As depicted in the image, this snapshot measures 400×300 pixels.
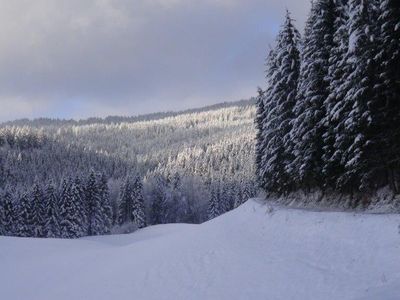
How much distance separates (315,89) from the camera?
31.2 meters

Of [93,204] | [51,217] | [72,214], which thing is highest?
[93,204]

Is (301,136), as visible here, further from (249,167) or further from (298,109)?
(249,167)

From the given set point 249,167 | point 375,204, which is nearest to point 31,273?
point 375,204

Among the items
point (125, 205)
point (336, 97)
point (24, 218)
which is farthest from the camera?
point (125, 205)

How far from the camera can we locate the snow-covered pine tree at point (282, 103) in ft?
125

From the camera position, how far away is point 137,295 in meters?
22.1

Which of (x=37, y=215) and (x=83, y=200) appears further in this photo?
(x=83, y=200)

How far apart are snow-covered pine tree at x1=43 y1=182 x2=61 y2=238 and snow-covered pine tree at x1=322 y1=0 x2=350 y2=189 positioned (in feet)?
188

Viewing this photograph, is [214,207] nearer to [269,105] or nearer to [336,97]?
[269,105]

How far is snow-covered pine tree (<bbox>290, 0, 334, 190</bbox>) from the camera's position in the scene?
101 ft

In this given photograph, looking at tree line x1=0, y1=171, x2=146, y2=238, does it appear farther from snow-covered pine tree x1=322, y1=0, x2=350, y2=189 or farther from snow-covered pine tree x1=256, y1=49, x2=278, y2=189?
snow-covered pine tree x1=322, y1=0, x2=350, y2=189

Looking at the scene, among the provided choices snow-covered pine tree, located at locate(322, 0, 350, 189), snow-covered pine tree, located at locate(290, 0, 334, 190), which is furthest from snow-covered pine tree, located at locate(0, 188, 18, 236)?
snow-covered pine tree, located at locate(322, 0, 350, 189)

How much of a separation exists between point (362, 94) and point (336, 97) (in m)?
2.62

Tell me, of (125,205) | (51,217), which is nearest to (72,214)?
(51,217)
